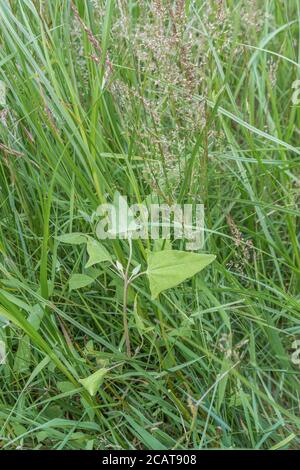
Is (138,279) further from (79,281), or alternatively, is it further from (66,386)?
(66,386)

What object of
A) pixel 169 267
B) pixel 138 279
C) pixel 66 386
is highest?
pixel 169 267

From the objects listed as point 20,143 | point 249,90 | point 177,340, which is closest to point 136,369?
point 177,340

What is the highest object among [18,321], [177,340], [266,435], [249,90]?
[249,90]

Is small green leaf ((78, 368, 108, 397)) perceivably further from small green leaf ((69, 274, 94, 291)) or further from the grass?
small green leaf ((69, 274, 94, 291))

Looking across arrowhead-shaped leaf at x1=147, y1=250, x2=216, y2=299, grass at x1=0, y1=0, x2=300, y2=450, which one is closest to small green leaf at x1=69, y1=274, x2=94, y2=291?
grass at x1=0, y1=0, x2=300, y2=450

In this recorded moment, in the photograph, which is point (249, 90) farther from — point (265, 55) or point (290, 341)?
point (290, 341)

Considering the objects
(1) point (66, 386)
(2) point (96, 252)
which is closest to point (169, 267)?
(2) point (96, 252)

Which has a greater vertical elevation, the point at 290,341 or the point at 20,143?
the point at 20,143
